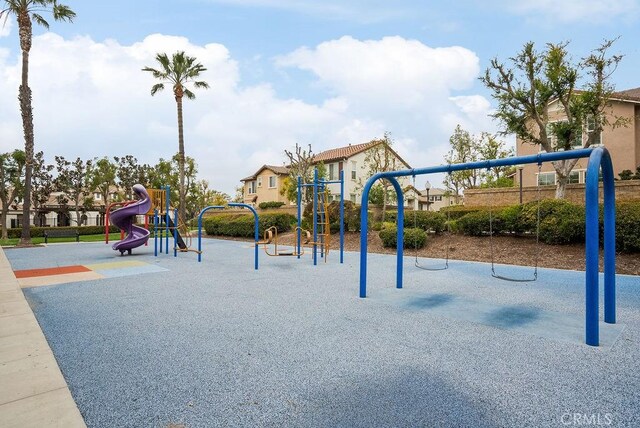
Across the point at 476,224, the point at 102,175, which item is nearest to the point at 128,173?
the point at 102,175

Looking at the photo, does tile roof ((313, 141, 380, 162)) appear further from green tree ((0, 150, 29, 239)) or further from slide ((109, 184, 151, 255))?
green tree ((0, 150, 29, 239))

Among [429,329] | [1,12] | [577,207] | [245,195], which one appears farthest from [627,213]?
[245,195]

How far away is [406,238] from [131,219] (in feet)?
33.7

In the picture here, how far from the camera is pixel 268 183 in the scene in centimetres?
3972

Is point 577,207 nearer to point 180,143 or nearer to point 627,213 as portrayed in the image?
point 627,213

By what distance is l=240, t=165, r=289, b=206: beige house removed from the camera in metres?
38.3

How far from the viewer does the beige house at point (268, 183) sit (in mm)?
38316

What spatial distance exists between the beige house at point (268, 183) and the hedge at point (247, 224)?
1394 cm

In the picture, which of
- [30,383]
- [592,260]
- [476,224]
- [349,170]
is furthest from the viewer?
[349,170]

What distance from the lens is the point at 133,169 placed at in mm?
37969

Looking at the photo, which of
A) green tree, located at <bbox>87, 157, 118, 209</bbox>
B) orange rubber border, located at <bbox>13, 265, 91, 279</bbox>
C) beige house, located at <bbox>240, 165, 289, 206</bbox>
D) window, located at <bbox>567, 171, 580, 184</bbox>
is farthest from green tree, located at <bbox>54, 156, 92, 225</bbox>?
window, located at <bbox>567, 171, 580, 184</bbox>
